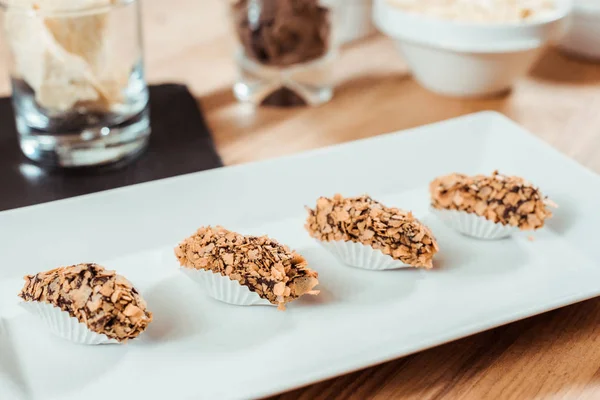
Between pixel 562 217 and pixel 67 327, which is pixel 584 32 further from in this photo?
pixel 67 327

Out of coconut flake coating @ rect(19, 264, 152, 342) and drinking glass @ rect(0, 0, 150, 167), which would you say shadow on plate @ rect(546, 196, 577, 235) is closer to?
coconut flake coating @ rect(19, 264, 152, 342)

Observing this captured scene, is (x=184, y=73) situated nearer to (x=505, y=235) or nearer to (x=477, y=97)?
(x=477, y=97)

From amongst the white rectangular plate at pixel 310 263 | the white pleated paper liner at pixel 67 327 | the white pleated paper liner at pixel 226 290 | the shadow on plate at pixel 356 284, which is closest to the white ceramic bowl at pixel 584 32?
the white rectangular plate at pixel 310 263

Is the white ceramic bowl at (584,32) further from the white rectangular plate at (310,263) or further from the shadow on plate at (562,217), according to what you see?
the shadow on plate at (562,217)

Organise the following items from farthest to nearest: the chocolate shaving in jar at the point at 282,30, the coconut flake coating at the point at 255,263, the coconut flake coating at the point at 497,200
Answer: the chocolate shaving in jar at the point at 282,30, the coconut flake coating at the point at 497,200, the coconut flake coating at the point at 255,263

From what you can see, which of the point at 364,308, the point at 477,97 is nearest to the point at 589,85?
the point at 477,97

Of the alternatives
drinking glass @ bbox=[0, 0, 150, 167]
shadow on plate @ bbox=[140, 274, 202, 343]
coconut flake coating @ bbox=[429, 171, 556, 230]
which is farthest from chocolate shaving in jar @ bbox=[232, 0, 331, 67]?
shadow on plate @ bbox=[140, 274, 202, 343]

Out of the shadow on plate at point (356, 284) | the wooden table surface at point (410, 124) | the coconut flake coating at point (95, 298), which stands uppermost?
the coconut flake coating at point (95, 298)
